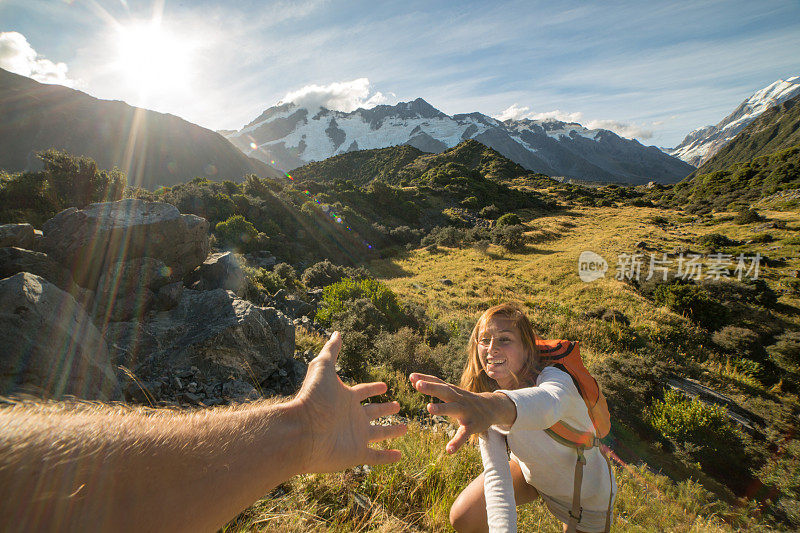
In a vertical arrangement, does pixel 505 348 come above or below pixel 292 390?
above

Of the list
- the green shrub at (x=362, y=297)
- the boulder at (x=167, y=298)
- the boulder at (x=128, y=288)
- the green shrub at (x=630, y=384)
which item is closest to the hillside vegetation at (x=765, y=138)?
the green shrub at (x=630, y=384)

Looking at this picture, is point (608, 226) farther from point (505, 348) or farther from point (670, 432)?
point (505, 348)

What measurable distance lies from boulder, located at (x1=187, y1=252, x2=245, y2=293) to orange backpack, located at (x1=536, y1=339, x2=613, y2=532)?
724cm

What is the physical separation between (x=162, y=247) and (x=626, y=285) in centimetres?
1929

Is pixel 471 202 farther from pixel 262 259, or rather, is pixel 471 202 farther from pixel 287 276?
pixel 287 276

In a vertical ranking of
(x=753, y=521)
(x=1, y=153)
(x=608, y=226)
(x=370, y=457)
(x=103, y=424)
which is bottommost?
(x=753, y=521)

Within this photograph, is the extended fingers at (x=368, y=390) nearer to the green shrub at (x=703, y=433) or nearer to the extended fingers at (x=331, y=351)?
the extended fingers at (x=331, y=351)

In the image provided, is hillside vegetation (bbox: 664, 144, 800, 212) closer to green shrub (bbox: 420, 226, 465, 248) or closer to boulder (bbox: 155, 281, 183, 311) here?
green shrub (bbox: 420, 226, 465, 248)

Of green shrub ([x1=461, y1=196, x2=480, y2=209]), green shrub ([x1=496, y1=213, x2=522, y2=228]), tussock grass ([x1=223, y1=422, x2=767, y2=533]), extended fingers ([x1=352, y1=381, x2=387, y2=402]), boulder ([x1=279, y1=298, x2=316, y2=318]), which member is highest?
green shrub ([x1=461, y1=196, x2=480, y2=209])

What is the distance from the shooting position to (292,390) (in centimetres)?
512

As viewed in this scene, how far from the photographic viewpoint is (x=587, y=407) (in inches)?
83.0

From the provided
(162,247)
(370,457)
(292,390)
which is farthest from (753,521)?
(162,247)

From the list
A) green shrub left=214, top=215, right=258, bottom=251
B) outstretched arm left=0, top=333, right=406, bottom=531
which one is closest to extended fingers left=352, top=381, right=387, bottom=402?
outstretched arm left=0, top=333, right=406, bottom=531

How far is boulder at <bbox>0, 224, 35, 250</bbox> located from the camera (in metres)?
4.46
